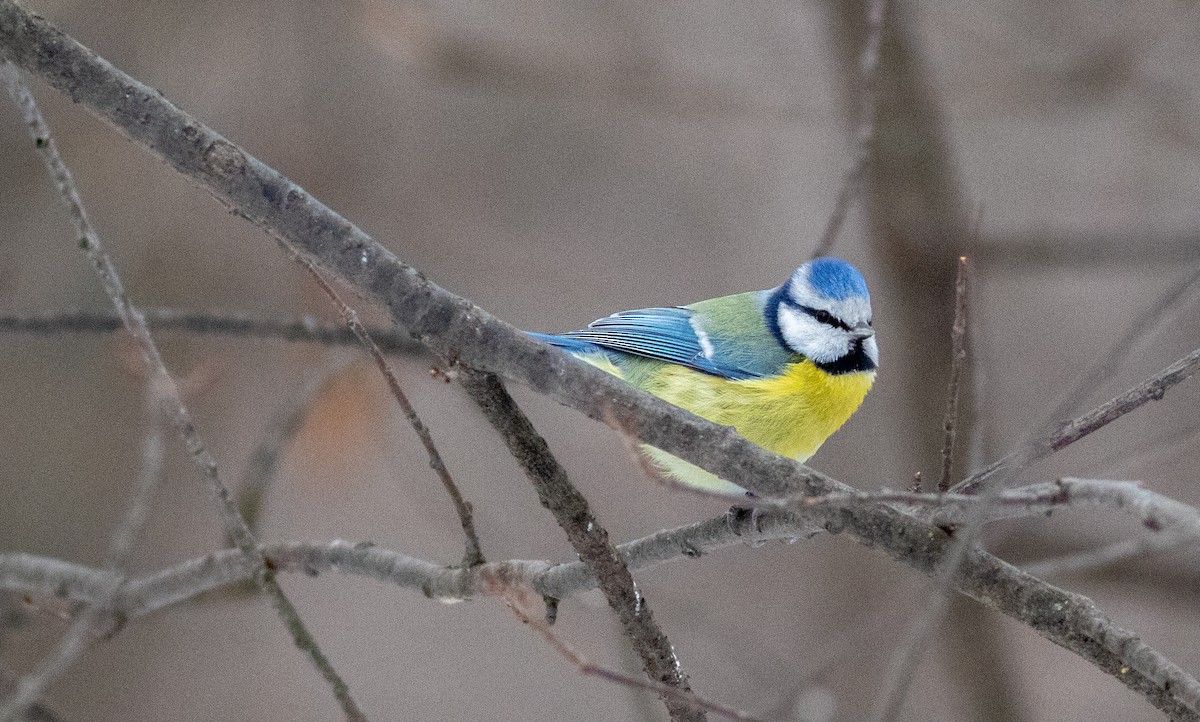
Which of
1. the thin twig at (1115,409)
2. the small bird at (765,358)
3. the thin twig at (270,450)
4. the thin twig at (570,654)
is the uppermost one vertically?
the small bird at (765,358)

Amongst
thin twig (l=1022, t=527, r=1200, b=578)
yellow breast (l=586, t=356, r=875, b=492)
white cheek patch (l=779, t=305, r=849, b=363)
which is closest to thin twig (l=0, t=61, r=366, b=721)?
yellow breast (l=586, t=356, r=875, b=492)

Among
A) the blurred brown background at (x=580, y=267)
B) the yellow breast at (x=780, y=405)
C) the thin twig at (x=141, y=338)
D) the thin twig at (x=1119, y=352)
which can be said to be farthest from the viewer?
the blurred brown background at (x=580, y=267)

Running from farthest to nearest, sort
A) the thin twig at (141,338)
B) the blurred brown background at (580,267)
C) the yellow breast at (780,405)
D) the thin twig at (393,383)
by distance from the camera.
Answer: the blurred brown background at (580,267)
the yellow breast at (780,405)
the thin twig at (141,338)
the thin twig at (393,383)

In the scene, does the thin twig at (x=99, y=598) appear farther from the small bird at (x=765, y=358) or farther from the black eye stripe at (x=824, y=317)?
the black eye stripe at (x=824, y=317)

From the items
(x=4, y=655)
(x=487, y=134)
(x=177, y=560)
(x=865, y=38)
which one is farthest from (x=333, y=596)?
(x=865, y=38)

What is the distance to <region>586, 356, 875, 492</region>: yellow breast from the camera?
2.76 meters

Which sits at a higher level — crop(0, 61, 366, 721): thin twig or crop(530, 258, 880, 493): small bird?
crop(530, 258, 880, 493): small bird

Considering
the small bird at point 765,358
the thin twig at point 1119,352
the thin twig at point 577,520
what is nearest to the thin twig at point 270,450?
the small bird at point 765,358

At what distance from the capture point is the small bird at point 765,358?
9.10 feet

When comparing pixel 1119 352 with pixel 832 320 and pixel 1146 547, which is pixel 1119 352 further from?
pixel 832 320

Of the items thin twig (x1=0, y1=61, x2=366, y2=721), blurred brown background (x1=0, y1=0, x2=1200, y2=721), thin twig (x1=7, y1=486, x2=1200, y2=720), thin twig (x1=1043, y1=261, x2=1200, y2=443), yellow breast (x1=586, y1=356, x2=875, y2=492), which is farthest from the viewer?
blurred brown background (x1=0, y1=0, x2=1200, y2=721)

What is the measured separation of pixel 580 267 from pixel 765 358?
1945 millimetres

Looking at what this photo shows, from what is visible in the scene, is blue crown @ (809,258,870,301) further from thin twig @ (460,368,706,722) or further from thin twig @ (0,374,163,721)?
thin twig @ (0,374,163,721)

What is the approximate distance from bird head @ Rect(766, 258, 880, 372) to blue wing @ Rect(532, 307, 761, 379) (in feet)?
0.75
